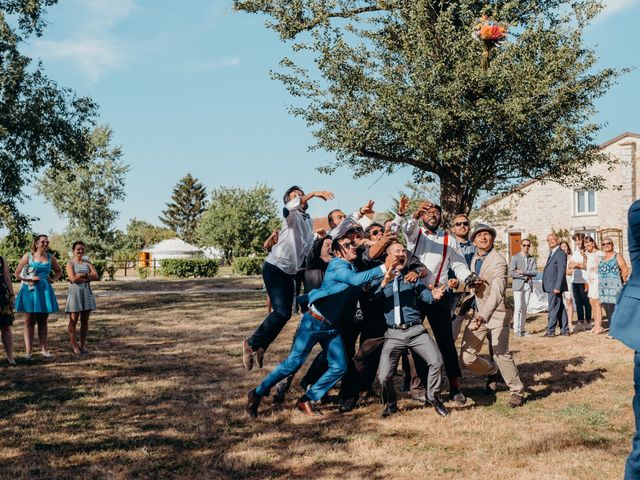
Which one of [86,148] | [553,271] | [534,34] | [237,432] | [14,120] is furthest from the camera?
[86,148]

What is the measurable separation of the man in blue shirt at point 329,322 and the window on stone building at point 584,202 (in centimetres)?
4091

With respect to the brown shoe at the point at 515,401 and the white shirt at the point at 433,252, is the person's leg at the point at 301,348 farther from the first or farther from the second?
the brown shoe at the point at 515,401

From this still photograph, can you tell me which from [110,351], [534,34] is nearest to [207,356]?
[110,351]

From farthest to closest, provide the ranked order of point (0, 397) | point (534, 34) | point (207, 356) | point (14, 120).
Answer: point (14, 120)
point (534, 34)
point (207, 356)
point (0, 397)

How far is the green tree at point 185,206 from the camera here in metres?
126

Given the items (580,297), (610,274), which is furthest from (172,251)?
(610,274)

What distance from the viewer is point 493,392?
764 cm

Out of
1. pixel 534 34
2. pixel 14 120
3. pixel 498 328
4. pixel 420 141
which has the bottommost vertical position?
pixel 498 328

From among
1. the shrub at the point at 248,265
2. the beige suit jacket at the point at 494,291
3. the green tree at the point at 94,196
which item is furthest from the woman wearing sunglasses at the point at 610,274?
the green tree at the point at 94,196

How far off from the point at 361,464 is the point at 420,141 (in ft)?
45.5

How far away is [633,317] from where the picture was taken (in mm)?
3740

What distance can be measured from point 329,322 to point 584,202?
136 feet

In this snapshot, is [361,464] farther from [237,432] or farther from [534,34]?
[534,34]

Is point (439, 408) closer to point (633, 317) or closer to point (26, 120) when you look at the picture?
point (633, 317)
